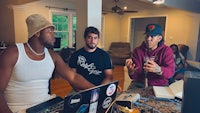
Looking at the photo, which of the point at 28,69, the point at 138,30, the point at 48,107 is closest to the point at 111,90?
the point at 48,107

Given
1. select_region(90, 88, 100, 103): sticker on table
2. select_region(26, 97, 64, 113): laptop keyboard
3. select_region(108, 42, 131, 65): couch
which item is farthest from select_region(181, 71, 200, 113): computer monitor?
select_region(108, 42, 131, 65): couch

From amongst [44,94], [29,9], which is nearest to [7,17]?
[29,9]

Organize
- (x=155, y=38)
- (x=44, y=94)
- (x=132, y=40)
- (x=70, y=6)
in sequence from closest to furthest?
(x=44, y=94) < (x=155, y=38) < (x=70, y=6) < (x=132, y=40)

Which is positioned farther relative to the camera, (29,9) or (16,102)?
(29,9)

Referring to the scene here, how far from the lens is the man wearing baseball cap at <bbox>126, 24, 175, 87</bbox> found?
1.67m

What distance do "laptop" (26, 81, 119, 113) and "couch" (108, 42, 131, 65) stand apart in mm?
6330

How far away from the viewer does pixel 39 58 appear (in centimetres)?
139

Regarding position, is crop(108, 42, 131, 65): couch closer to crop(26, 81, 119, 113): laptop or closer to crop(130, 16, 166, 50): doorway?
crop(130, 16, 166, 50): doorway

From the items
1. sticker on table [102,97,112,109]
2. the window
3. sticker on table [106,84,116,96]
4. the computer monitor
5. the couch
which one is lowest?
the couch

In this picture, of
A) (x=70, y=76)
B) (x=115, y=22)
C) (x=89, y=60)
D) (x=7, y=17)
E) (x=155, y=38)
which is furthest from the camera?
(x=115, y=22)

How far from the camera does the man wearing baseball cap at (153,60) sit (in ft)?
5.47

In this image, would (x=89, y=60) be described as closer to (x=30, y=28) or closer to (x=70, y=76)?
(x=70, y=76)

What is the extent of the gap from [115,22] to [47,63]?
23.2 feet

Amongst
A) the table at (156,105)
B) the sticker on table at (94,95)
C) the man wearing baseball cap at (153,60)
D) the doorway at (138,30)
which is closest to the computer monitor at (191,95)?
the sticker on table at (94,95)
